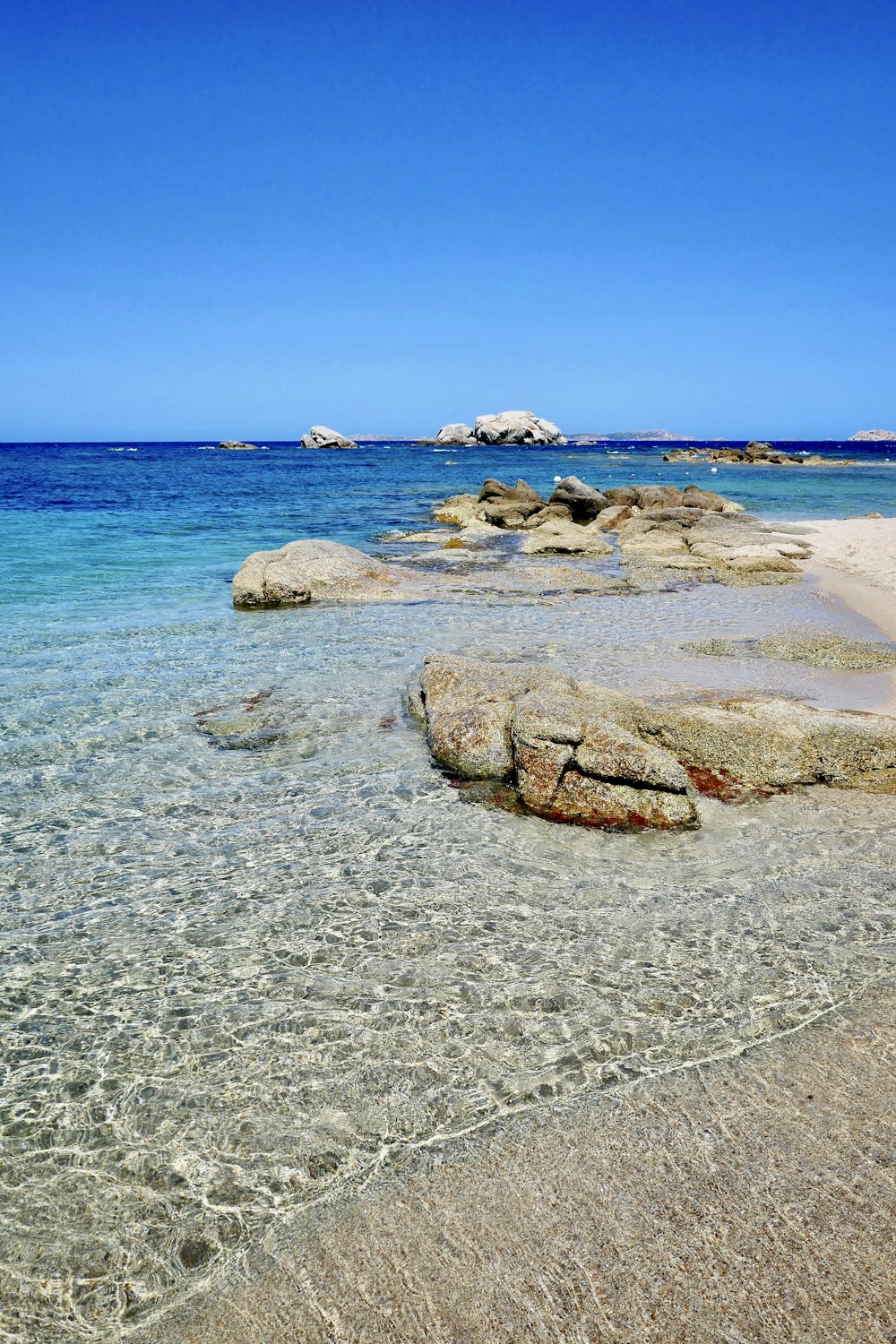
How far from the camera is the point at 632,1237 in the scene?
256 cm

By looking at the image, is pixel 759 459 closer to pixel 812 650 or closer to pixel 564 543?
pixel 564 543

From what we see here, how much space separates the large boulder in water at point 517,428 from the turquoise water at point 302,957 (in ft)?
365

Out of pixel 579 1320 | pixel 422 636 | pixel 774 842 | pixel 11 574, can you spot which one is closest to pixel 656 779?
pixel 774 842

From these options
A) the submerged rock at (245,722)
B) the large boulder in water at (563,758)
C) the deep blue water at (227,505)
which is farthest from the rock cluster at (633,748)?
the deep blue water at (227,505)

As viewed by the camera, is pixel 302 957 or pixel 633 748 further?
pixel 633 748

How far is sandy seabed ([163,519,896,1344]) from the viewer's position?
2.32m

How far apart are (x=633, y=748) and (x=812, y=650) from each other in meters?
5.28

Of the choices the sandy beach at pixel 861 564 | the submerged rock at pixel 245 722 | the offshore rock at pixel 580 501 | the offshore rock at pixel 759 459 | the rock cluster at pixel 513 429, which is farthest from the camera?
the rock cluster at pixel 513 429

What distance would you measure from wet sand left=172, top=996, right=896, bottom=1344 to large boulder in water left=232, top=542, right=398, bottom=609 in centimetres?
1179

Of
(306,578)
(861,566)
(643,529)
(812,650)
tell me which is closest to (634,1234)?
(812,650)

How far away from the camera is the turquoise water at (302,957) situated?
2807 millimetres

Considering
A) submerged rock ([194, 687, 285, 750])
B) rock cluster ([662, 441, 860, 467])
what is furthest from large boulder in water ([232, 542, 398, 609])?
rock cluster ([662, 441, 860, 467])

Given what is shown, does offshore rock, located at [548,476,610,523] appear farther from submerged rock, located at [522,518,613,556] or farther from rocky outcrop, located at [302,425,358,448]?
rocky outcrop, located at [302,425,358,448]

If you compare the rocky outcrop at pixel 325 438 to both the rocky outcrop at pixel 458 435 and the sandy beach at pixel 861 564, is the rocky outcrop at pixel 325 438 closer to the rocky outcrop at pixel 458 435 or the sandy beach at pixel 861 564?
the rocky outcrop at pixel 458 435
